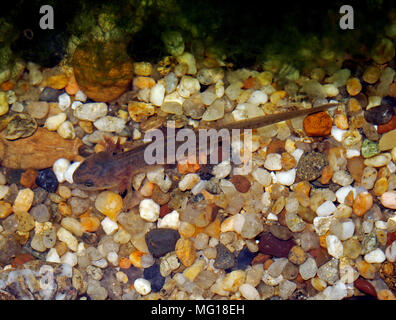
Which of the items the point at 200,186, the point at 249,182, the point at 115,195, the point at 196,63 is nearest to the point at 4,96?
the point at 115,195

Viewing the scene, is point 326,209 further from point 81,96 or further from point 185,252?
point 81,96

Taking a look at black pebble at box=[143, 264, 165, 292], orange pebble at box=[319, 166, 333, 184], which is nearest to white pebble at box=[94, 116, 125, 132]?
black pebble at box=[143, 264, 165, 292]

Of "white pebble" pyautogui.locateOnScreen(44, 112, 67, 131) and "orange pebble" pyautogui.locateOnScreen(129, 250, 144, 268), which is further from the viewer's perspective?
"white pebble" pyautogui.locateOnScreen(44, 112, 67, 131)

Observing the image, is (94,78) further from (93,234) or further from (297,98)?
(297,98)

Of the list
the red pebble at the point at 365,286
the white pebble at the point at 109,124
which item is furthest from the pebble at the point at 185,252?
the red pebble at the point at 365,286

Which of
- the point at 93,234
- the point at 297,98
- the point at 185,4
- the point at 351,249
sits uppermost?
the point at 185,4

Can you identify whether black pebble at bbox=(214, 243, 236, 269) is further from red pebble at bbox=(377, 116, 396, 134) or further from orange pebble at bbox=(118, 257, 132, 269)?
red pebble at bbox=(377, 116, 396, 134)

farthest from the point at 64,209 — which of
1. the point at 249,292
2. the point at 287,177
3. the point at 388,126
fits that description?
the point at 388,126

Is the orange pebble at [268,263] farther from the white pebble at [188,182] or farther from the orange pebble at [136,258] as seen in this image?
the orange pebble at [136,258]
